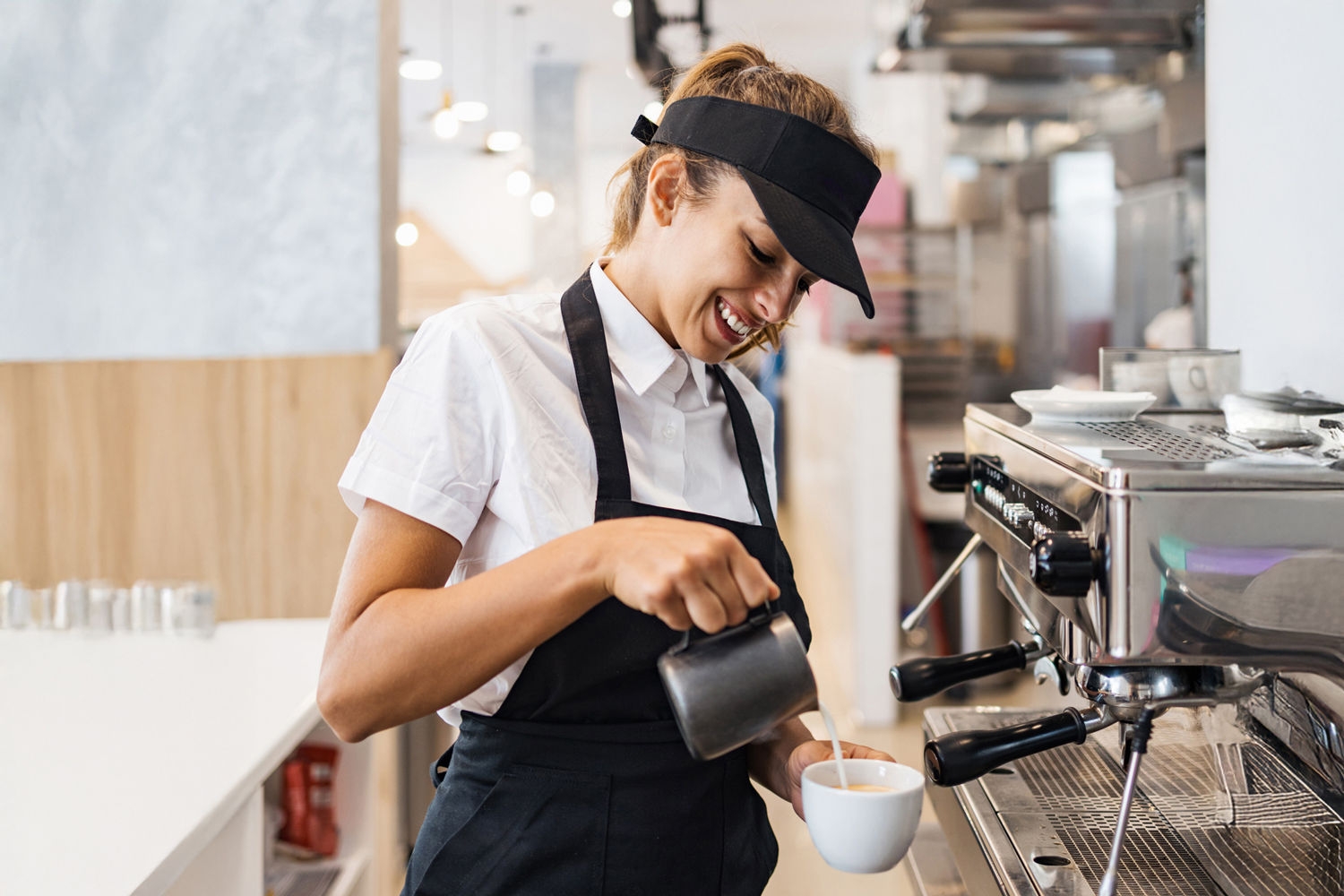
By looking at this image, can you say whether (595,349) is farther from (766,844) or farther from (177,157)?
(177,157)

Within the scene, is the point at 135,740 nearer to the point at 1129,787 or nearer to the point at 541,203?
the point at 1129,787

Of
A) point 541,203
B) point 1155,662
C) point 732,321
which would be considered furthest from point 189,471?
point 541,203

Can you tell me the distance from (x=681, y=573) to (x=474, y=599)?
7.2 inches

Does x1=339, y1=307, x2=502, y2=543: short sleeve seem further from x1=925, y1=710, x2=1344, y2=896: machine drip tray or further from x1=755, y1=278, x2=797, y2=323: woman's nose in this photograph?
x1=925, y1=710, x2=1344, y2=896: machine drip tray

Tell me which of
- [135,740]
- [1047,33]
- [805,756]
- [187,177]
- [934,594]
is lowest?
[135,740]

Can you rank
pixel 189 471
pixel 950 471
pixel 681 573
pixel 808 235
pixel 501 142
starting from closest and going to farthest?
1. pixel 681 573
2. pixel 808 235
3. pixel 950 471
4. pixel 189 471
5. pixel 501 142

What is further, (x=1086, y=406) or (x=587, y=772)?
(x=1086, y=406)

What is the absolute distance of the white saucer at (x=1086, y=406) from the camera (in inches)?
49.2

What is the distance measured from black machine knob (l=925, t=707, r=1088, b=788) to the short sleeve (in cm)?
48

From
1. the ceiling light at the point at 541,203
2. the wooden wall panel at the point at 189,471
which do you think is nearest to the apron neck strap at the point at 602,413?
the wooden wall panel at the point at 189,471

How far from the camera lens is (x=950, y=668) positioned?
4.27 feet

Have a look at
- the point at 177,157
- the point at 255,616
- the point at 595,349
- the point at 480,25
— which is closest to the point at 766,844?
the point at 595,349

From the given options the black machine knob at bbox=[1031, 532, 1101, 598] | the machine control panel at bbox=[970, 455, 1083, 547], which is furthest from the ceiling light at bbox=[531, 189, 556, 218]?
the black machine knob at bbox=[1031, 532, 1101, 598]

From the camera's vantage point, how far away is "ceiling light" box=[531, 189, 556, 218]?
10305 millimetres
